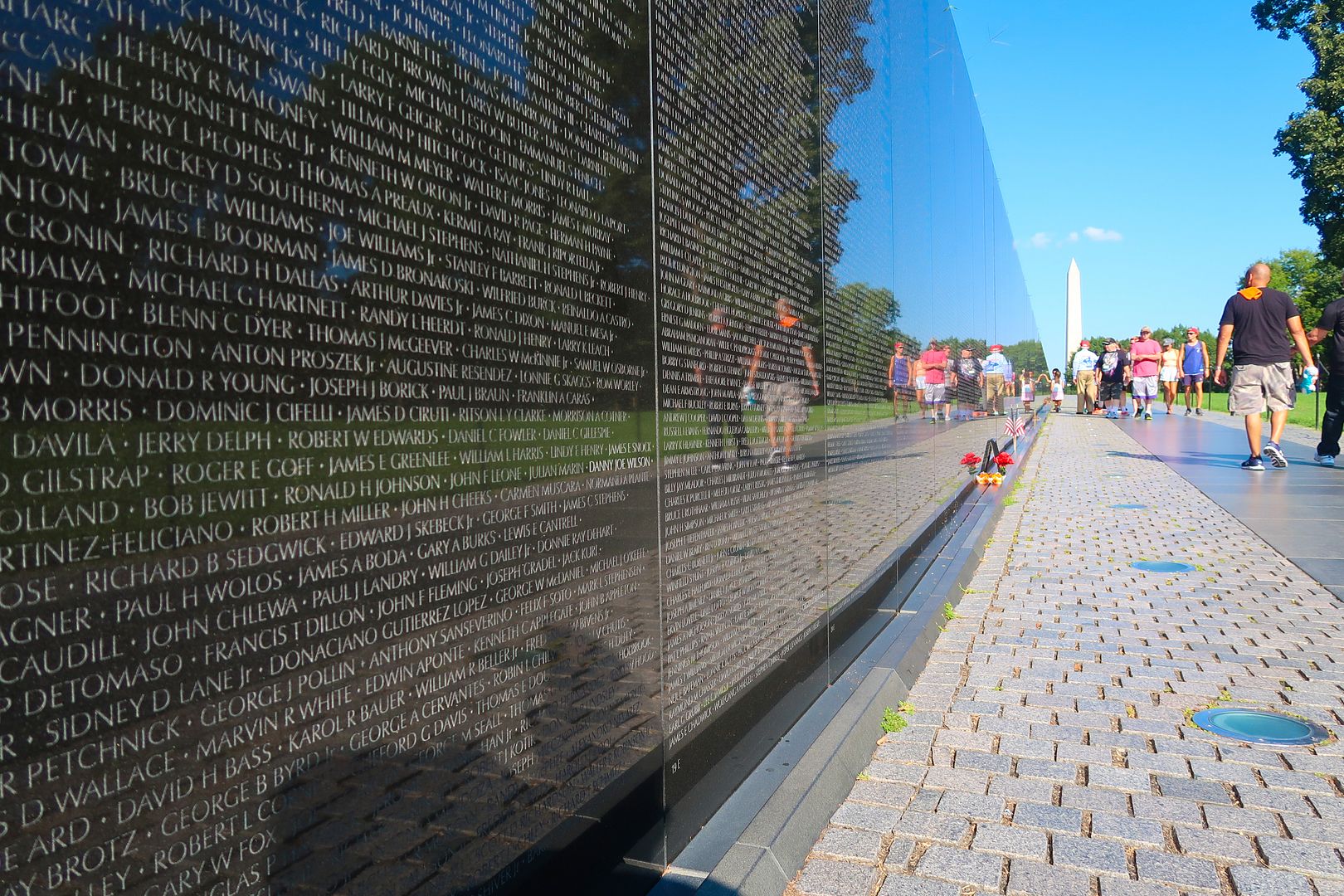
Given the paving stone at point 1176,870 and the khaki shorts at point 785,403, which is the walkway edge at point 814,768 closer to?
the paving stone at point 1176,870

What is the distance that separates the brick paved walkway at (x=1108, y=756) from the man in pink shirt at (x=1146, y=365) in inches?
808

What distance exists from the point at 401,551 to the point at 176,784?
1.71ft


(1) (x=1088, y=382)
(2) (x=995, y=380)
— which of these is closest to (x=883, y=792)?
(2) (x=995, y=380)

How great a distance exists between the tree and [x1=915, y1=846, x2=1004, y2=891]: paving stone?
3981 cm

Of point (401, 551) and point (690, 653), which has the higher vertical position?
point (401, 551)

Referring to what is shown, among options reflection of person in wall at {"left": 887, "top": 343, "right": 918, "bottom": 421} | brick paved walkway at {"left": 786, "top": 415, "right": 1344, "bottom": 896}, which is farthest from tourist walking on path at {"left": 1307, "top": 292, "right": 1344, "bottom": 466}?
reflection of person in wall at {"left": 887, "top": 343, "right": 918, "bottom": 421}

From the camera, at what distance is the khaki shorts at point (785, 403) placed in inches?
152

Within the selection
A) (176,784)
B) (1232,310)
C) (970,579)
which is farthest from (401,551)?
(1232,310)

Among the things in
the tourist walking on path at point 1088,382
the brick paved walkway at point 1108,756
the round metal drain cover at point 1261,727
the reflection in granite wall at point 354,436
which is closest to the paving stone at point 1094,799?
the brick paved walkway at point 1108,756

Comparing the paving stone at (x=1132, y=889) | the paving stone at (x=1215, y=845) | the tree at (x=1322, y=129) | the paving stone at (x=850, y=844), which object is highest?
the tree at (x=1322, y=129)

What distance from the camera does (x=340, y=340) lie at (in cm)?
156

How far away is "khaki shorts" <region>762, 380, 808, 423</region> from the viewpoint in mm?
3852

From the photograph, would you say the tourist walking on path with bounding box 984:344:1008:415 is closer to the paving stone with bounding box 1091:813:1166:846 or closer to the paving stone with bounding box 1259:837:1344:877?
the paving stone with bounding box 1091:813:1166:846

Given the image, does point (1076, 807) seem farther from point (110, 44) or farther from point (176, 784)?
point (110, 44)
